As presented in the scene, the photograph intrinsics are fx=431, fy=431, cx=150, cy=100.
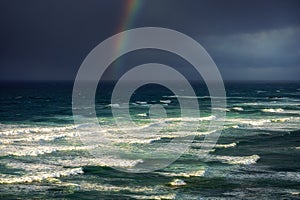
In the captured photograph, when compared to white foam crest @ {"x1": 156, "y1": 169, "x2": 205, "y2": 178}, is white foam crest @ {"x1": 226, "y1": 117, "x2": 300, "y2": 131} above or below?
above

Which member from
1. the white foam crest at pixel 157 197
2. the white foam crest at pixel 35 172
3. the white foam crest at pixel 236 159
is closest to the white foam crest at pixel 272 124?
the white foam crest at pixel 236 159

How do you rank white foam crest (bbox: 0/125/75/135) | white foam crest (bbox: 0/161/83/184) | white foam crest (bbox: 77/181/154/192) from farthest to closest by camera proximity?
white foam crest (bbox: 0/125/75/135) → white foam crest (bbox: 0/161/83/184) → white foam crest (bbox: 77/181/154/192)

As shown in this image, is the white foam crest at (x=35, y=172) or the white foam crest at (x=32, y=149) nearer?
the white foam crest at (x=35, y=172)

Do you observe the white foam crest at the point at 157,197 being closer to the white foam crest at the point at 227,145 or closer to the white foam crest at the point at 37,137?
the white foam crest at the point at 227,145

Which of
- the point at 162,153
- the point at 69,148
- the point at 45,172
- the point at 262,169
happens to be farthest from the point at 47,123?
the point at 262,169

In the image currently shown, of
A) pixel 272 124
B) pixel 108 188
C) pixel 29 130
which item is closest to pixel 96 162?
pixel 108 188

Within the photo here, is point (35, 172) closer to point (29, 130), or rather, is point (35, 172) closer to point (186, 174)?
point (186, 174)

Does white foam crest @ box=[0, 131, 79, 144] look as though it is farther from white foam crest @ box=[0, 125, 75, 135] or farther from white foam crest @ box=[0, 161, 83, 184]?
white foam crest @ box=[0, 161, 83, 184]

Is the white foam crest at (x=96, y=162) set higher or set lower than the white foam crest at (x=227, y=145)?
lower

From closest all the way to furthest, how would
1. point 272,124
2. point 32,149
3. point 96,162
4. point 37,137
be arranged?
point 96,162 < point 32,149 < point 37,137 < point 272,124

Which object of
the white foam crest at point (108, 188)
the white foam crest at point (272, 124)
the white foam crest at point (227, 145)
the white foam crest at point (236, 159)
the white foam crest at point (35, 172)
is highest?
the white foam crest at point (272, 124)

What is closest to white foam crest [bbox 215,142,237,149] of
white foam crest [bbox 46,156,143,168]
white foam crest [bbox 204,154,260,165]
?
white foam crest [bbox 204,154,260,165]

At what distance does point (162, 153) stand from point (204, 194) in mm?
11126

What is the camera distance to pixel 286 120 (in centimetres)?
5575
